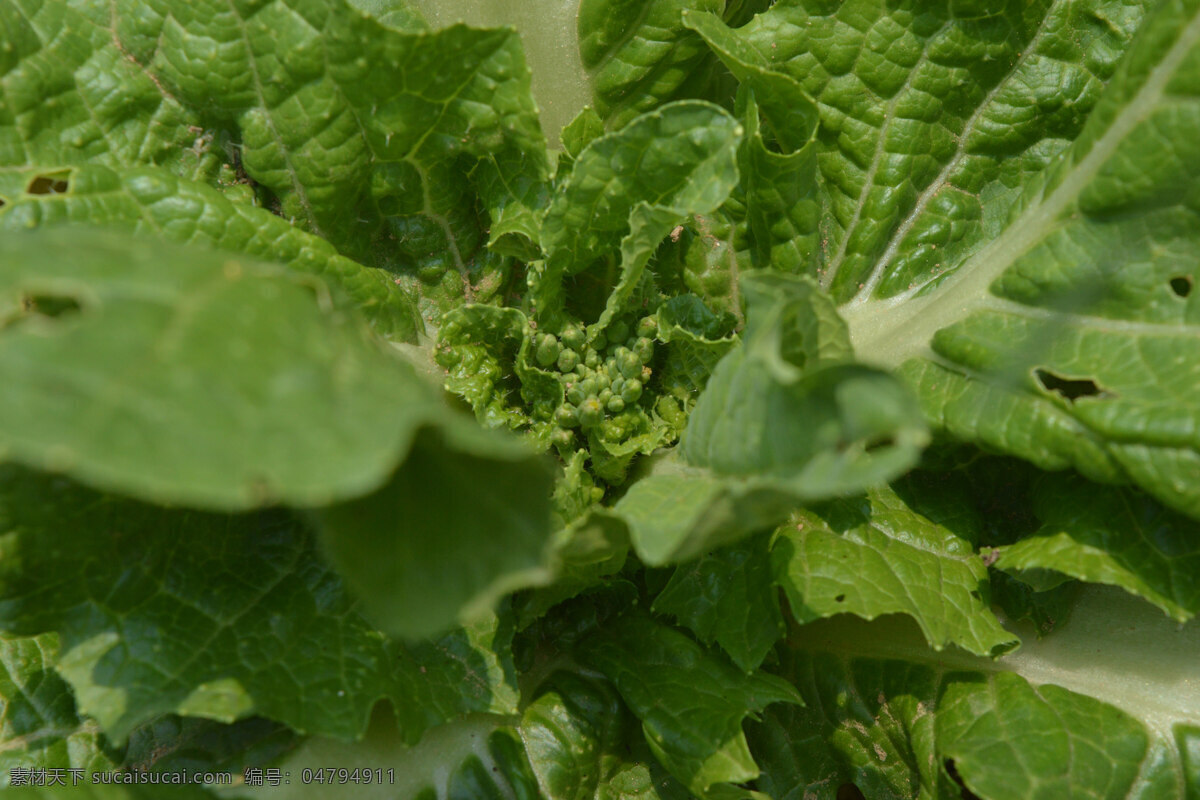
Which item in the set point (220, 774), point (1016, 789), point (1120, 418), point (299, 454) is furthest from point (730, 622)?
point (299, 454)

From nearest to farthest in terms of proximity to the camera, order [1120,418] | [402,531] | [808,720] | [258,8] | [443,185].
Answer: [402,531], [1120,418], [258,8], [443,185], [808,720]

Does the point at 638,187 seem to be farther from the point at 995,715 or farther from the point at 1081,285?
the point at 995,715

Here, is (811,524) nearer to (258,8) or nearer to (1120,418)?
(1120,418)

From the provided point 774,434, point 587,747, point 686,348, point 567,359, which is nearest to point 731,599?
point 587,747

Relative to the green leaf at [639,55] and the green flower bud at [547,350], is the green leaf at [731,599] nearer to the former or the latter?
the green flower bud at [547,350]

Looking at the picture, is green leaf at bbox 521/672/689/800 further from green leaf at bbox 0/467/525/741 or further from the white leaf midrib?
the white leaf midrib

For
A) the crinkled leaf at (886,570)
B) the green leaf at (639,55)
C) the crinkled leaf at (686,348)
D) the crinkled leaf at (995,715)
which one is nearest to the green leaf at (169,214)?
the crinkled leaf at (686,348)
